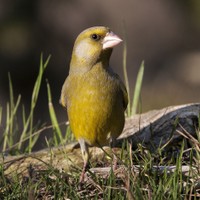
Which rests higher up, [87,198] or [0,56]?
[87,198]

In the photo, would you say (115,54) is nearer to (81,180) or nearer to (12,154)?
(12,154)

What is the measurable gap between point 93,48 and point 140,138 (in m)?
0.81

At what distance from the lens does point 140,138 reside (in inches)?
229

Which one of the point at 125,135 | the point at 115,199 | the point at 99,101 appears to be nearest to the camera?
the point at 115,199

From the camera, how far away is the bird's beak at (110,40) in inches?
216

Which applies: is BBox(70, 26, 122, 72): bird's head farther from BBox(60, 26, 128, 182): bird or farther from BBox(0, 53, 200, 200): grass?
BBox(0, 53, 200, 200): grass

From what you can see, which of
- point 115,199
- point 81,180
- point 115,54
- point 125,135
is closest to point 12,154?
point 125,135

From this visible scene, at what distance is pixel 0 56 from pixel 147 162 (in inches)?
438

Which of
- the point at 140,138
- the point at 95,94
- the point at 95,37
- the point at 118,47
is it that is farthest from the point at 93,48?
the point at 118,47

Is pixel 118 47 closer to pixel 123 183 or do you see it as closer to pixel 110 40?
pixel 110 40

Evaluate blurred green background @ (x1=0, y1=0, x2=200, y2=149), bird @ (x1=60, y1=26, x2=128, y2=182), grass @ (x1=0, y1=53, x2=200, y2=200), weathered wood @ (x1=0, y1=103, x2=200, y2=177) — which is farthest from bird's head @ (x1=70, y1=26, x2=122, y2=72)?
blurred green background @ (x1=0, y1=0, x2=200, y2=149)

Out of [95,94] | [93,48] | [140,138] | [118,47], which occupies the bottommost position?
[118,47]

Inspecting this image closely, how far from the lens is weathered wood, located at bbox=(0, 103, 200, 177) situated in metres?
5.44

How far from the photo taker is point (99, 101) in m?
5.45
